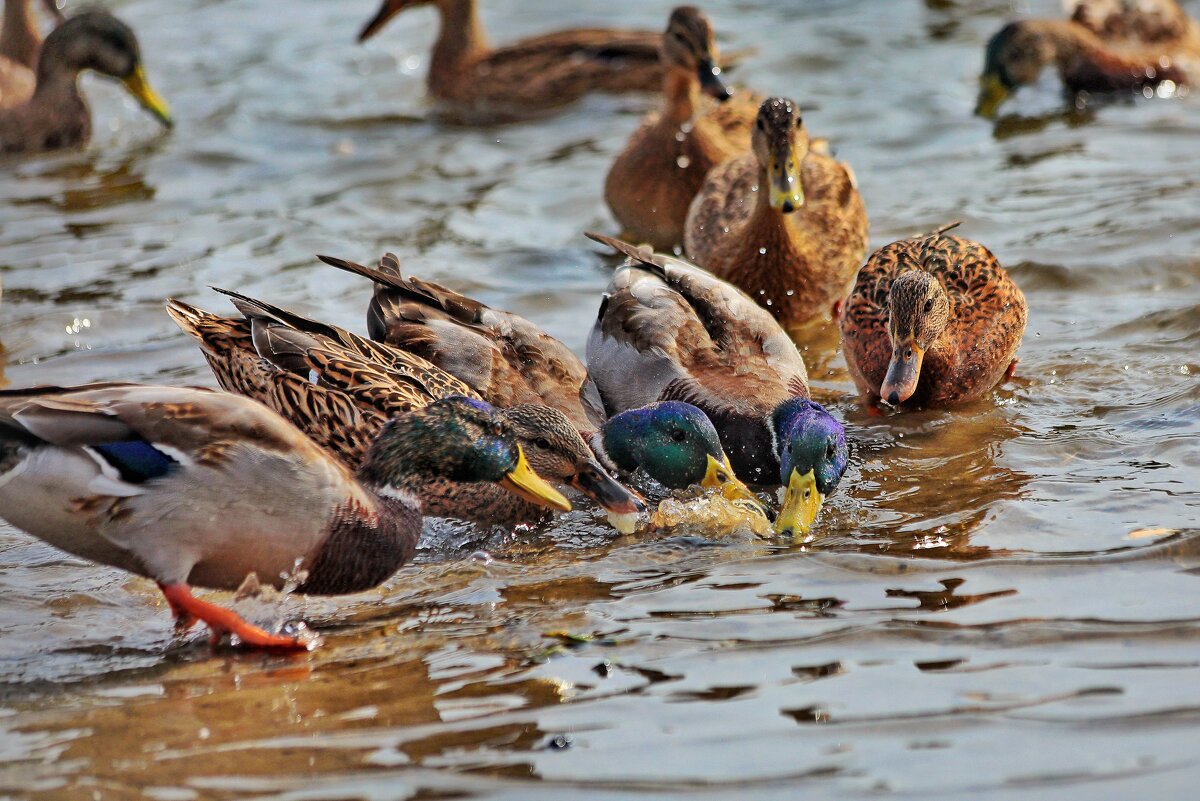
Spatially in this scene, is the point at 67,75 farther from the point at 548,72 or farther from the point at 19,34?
the point at 548,72

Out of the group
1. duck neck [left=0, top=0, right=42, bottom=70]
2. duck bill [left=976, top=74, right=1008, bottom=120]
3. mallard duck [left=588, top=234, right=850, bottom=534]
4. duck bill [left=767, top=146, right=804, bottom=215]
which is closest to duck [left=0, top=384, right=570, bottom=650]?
mallard duck [left=588, top=234, right=850, bottom=534]

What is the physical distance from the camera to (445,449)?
5.12 metres

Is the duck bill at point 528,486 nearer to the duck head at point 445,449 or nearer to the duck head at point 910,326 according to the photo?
the duck head at point 445,449

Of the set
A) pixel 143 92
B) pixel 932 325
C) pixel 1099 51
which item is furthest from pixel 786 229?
pixel 143 92

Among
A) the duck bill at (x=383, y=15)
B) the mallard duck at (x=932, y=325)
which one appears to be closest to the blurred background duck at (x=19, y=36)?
the duck bill at (x=383, y=15)

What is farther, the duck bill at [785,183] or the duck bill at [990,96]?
the duck bill at [990,96]

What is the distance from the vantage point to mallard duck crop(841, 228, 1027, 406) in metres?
6.61

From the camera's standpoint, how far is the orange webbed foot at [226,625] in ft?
15.5

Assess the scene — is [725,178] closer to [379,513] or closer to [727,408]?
[727,408]

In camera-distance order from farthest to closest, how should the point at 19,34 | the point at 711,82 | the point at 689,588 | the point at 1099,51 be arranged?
the point at 19,34 → the point at 1099,51 → the point at 711,82 → the point at 689,588

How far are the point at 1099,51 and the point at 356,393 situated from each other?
8.17 meters

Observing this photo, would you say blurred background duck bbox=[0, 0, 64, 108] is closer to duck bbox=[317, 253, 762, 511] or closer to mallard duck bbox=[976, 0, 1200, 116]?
duck bbox=[317, 253, 762, 511]

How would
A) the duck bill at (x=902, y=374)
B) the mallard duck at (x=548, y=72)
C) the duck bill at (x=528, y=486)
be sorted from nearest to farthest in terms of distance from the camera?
the duck bill at (x=528, y=486) → the duck bill at (x=902, y=374) → the mallard duck at (x=548, y=72)

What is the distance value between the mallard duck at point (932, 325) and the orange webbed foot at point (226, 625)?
2700mm
